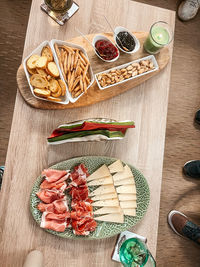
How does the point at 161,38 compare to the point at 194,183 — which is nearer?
the point at 161,38

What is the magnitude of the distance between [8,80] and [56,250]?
126 centimetres

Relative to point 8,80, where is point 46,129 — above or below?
below

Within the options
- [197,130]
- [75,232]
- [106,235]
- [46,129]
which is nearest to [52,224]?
[75,232]

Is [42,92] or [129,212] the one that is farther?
[129,212]

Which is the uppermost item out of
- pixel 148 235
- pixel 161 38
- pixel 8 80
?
pixel 161 38

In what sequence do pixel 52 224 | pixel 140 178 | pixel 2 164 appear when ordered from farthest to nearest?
pixel 2 164 → pixel 140 178 → pixel 52 224

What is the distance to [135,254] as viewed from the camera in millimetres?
1192

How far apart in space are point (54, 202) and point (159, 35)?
102 centimetres

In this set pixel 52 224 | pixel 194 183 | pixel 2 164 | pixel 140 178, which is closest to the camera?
pixel 52 224

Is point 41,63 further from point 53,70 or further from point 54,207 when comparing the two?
point 54,207

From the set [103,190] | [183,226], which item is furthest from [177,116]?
[103,190]

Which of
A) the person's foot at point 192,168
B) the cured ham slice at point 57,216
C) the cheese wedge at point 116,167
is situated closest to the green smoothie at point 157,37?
the cheese wedge at point 116,167

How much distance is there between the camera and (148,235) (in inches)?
51.6

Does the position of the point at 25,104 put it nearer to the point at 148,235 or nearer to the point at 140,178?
the point at 140,178
